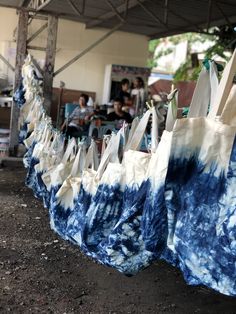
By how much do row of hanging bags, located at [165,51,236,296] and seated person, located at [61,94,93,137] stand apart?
6.30 m

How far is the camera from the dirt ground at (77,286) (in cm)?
313

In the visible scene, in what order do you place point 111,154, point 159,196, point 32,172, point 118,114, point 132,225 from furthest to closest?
point 118,114 < point 32,172 < point 111,154 < point 132,225 < point 159,196

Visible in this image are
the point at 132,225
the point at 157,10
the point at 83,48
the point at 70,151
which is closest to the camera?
the point at 132,225

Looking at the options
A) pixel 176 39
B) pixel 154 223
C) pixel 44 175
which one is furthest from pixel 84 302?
pixel 176 39

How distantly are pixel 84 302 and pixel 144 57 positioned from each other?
9.78 metres

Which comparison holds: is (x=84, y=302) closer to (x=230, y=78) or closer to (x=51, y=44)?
(x=230, y=78)

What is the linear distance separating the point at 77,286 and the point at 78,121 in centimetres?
534

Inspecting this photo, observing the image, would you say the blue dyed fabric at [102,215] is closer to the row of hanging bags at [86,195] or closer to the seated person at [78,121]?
the row of hanging bags at [86,195]

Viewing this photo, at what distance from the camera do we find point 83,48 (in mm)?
11445

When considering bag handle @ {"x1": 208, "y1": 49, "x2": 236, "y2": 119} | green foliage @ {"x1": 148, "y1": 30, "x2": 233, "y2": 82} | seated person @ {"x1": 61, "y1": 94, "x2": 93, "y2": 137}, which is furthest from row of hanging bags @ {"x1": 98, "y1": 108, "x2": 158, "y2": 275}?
seated person @ {"x1": 61, "y1": 94, "x2": 93, "y2": 137}

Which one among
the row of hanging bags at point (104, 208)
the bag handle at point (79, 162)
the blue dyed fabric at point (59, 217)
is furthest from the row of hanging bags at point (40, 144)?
the row of hanging bags at point (104, 208)

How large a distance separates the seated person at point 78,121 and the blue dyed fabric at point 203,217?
6296 millimetres

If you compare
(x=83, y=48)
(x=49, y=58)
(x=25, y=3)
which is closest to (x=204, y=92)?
(x=49, y=58)

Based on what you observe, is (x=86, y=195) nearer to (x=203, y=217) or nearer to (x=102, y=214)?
(x=102, y=214)
